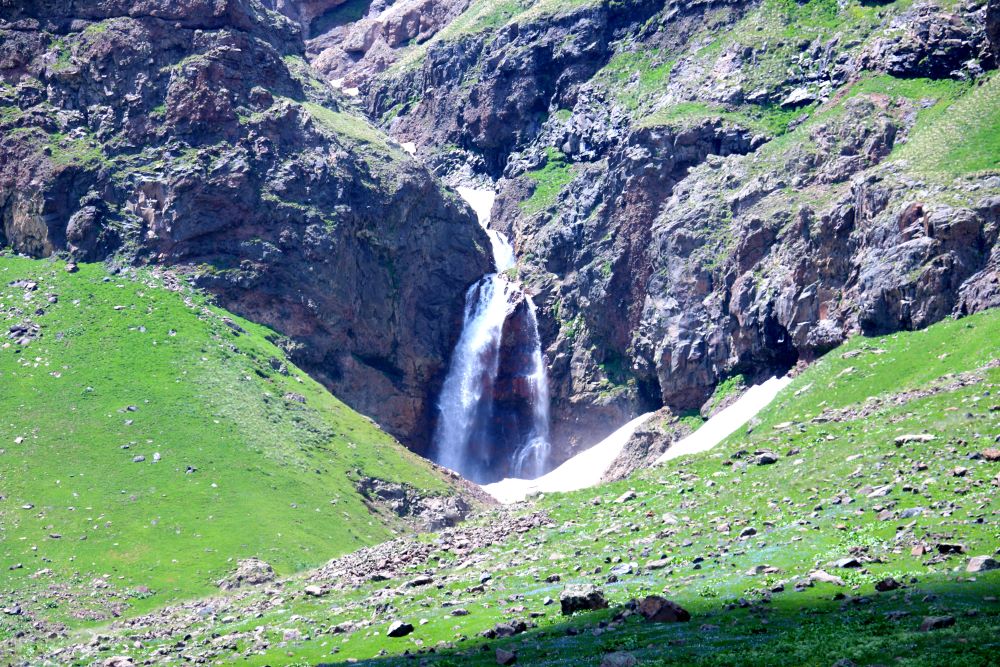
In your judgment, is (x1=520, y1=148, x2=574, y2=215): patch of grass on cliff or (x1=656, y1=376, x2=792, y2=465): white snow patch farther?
(x1=520, y1=148, x2=574, y2=215): patch of grass on cliff

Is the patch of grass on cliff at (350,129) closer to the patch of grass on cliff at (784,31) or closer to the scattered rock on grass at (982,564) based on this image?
the patch of grass on cliff at (784,31)

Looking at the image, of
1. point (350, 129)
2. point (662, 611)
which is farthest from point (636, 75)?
point (662, 611)

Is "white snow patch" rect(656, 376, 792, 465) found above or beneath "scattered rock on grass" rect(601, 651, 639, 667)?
beneath

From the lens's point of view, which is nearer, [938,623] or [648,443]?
[938,623]

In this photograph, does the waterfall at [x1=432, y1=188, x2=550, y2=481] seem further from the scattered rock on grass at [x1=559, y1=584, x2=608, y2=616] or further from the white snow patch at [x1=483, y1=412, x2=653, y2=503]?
the scattered rock on grass at [x1=559, y1=584, x2=608, y2=616]

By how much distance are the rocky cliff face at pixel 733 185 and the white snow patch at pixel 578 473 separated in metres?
3.44

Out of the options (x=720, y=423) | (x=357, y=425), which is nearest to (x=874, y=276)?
(x=720, y=423)

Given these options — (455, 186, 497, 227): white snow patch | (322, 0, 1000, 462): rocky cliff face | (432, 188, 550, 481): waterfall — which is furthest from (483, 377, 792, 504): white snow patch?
(455, 186, 497, 227): white snow patch

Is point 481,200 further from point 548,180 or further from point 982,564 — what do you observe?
point 982,564

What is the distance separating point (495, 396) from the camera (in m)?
133

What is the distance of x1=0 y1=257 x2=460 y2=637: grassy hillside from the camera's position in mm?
76125

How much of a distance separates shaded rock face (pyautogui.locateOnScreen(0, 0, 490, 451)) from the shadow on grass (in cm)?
8891

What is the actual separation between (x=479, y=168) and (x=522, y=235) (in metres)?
30.9

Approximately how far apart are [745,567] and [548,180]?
121185 mm
